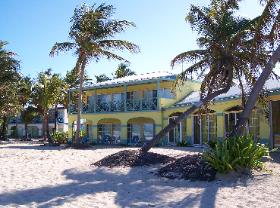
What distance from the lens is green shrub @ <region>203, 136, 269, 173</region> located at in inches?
484

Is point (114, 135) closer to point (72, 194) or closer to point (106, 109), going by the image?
point (106, 109)

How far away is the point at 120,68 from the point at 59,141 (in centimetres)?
2488

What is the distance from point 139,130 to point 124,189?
24.5 metres

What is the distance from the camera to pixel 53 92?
133ft

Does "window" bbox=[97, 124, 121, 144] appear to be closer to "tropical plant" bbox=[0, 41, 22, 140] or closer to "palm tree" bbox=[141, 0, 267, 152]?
"tropical plant" bbox=[0, 41, 22, 140]

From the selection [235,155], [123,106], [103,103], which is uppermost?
[103,103]

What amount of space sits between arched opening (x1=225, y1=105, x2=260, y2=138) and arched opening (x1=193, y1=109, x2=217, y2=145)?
1249 millimetres

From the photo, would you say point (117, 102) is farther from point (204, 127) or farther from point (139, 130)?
point (204, 127)

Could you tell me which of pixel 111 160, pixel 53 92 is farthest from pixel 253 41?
pixel 53 92

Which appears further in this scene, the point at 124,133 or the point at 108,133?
the point at 108,133

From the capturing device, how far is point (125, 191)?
1091 cm

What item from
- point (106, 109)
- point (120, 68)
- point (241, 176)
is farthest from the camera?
point (120, 68)

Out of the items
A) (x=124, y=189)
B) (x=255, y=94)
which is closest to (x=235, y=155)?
(x=255, y=94)

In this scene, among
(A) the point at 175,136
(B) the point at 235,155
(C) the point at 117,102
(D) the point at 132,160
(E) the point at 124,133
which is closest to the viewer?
(B) the point at 235,155
